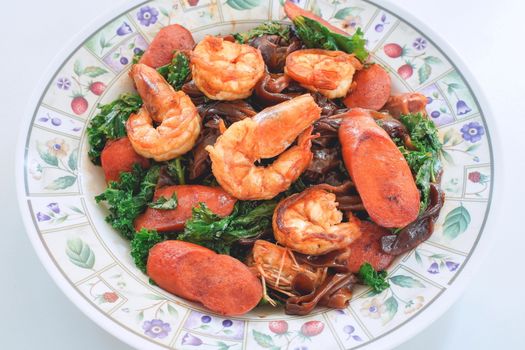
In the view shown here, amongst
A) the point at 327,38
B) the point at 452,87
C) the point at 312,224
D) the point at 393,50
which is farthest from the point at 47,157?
the point at 452,87

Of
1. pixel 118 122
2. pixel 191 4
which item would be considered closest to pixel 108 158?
pixel 118 122

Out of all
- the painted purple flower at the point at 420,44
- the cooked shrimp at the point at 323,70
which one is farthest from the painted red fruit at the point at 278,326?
the painted purple flower at the point at 420,44

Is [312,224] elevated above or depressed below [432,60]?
below

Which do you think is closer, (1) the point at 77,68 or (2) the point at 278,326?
(2) the point at 278,326

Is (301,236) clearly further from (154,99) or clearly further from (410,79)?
(410,79)

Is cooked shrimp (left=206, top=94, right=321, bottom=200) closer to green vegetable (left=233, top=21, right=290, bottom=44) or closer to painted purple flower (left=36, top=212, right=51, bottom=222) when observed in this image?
green vegetable (left=233, top=21, right=290, bottom=44)

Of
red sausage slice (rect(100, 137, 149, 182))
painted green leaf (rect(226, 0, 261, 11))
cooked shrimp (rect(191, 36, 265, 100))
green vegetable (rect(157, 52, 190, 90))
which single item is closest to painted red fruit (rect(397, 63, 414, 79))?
cooked shrimp (rect(191, 36, 265, 100))

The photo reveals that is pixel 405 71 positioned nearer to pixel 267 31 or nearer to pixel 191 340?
pixel 267 31
